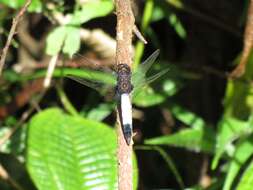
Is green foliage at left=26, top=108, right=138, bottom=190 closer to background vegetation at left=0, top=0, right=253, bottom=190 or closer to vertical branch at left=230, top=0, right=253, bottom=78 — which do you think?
background vegetation at left=0, top=0, right=253, bottom=190

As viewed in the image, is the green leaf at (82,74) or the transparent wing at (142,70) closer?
the transparent wing at (142,70)

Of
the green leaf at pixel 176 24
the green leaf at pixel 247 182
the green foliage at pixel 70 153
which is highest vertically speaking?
the green leaf at pixel 176 24

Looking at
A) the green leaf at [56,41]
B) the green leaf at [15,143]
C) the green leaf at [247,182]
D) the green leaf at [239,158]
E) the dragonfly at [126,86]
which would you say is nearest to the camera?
the dragonfly at [126,86]

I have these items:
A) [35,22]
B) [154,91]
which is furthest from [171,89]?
[35,22]

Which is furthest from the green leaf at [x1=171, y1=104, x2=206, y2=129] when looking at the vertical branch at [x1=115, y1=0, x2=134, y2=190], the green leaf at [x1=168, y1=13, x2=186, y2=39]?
the vertical branch at [x1=115, y1=0, x2=134, y2=190]

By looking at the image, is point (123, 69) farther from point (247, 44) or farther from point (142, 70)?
point (247, 44)

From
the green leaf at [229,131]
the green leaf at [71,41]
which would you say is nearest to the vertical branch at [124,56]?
the green leaf at [71,41]

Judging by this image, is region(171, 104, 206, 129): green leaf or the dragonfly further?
region(171, 104, 206, 129): green leaf

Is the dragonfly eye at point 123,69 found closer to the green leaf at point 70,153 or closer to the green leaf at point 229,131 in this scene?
the green leaf at point 70,153
